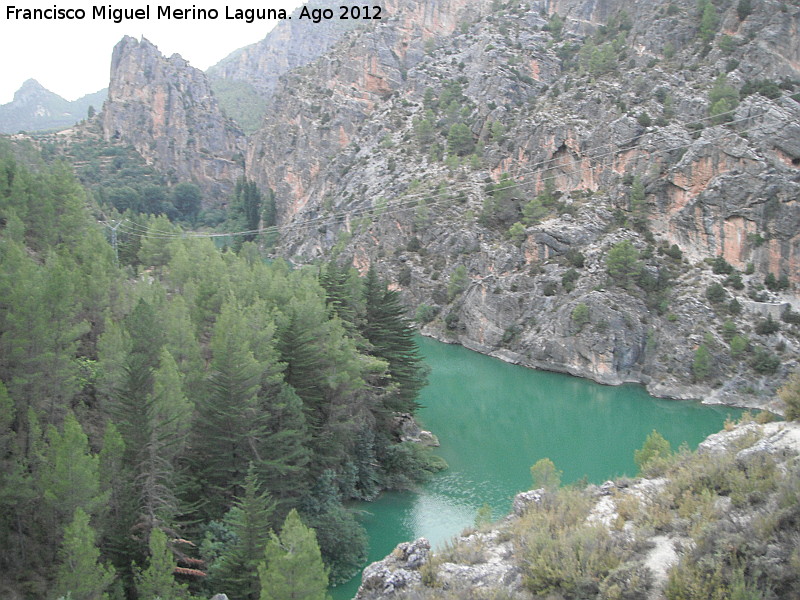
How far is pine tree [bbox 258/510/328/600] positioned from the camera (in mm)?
12289

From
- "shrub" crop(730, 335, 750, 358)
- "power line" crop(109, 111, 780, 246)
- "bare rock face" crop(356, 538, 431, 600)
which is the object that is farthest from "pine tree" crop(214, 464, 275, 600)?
"shrub" crop(730, 335, 750, 358)

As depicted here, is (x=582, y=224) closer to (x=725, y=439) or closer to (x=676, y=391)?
(x=676, y=391)

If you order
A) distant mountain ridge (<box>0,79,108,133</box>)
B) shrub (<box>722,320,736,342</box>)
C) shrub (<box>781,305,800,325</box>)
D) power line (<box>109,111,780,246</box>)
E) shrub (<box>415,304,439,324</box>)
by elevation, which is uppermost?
distant mountain ridge (<box>0,79,108,133</box>)

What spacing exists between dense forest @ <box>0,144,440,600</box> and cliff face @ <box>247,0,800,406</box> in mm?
22309

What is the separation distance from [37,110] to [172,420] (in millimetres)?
205220

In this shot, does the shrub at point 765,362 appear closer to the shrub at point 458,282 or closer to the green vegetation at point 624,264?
the green vegetation at point 624,264

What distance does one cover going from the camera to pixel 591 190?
5616 cm

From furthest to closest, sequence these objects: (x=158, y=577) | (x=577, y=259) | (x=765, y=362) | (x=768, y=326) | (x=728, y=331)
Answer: (x=577, y=259) < (x=728, y=331) < (x=768, y=326) < (x=765, y=362) < (x=158, y=577)

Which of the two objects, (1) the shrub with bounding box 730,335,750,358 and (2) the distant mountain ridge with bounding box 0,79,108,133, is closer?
(1) the shrub with bounding box 730,335,750,358

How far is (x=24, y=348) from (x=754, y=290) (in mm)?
44301

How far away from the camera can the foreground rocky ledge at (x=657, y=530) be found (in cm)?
902

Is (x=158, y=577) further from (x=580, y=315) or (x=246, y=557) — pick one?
(x=580, y=315)

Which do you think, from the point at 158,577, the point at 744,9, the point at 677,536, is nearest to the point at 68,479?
the point at 158,577

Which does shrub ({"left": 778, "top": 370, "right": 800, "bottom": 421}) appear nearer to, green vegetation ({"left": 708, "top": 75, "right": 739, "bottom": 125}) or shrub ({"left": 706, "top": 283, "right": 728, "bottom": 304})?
shrub ({"left": 706, "top": 283, "right": 728, "bottom": 304})
